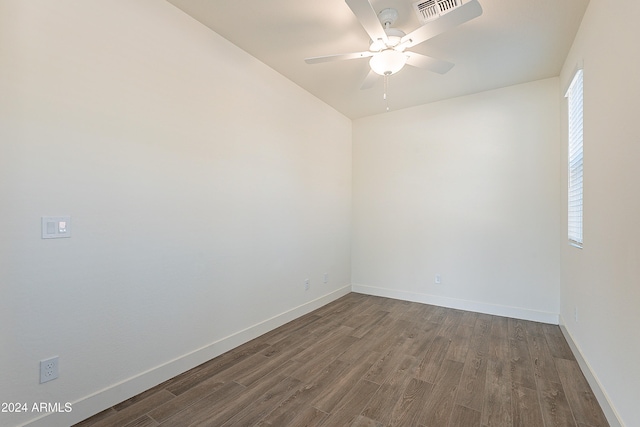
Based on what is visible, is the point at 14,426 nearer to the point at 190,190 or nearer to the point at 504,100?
the point at 190,190

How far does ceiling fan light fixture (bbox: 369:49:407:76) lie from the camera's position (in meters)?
2.09

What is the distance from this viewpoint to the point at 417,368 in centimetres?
229

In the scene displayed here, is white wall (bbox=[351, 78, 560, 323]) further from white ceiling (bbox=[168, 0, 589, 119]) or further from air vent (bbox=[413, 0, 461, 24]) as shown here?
air vent (bbox=[413, 0, 461, 24])

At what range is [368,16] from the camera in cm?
170

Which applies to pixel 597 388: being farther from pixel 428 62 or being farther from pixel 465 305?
pixel 428 62

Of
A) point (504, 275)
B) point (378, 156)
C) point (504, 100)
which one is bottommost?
point (504, 275)

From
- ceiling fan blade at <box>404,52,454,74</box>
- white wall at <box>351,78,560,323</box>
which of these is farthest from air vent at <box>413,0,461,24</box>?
white wall at <box>351,78,560,323</box>

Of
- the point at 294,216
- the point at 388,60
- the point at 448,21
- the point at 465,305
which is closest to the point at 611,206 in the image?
the point at 448,21

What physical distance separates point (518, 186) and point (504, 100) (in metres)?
1.03

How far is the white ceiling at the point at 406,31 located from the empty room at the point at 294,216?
0.08 feet

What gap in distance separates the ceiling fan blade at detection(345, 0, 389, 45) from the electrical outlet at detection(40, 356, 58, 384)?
252cm

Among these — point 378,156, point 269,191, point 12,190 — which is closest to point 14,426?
point 12,190

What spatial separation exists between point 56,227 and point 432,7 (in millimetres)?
2737

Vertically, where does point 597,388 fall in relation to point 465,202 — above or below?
below
